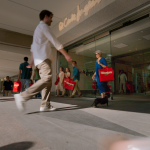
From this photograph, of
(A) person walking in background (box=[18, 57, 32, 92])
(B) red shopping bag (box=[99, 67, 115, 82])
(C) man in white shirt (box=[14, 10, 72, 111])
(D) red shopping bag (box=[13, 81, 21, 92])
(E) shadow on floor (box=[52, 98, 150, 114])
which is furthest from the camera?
(A) person walking in background (box=[18, 57, 32, 92])

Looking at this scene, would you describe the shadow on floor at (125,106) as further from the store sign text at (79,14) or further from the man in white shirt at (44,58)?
the store sign text at (79,14)

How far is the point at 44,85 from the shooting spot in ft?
7.46

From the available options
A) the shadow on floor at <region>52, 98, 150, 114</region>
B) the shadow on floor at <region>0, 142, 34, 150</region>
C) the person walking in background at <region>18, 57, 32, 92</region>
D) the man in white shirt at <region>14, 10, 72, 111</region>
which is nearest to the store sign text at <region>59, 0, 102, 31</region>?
the person walking in background at <region>18, 57, 32, 92</region>

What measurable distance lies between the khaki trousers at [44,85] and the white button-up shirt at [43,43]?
0.10 m

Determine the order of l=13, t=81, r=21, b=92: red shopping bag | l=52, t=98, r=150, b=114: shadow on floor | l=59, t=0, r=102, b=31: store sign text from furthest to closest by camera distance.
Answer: l=13, t=81, r=21, b=92: red shopping bag
l=59, t=0, r=102, b=31: store sign text
l=52, t=98, r=150, b=114: shadow on floor

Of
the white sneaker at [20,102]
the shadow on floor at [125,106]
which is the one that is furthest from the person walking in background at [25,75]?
the white sneaker at [20,102]

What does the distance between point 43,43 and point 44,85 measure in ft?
2.49

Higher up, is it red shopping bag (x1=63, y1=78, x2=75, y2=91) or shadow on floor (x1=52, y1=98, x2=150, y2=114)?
red shopping bag (x1=63, y1=78, x2=75, y2=91)

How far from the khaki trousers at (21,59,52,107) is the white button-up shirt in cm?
10

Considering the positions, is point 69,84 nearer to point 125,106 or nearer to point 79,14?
point 79,14

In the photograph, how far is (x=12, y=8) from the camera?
541 cm

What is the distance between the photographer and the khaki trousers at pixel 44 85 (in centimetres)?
220

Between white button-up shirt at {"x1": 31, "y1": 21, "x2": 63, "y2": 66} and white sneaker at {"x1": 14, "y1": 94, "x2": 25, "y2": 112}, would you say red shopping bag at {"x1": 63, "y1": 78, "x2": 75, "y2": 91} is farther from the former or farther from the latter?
white sneaker at {"x1": 14, "y1": 94, "x2": 25, "y2": 112}

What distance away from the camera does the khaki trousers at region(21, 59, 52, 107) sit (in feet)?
7.21
